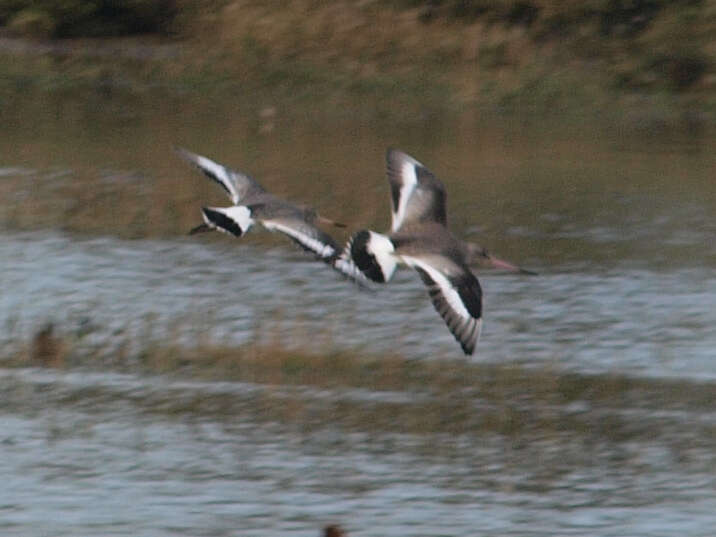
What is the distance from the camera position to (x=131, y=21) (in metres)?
23.1

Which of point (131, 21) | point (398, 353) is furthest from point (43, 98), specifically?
point (398, 353)

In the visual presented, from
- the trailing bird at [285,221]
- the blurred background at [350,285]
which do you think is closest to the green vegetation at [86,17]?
the blurred background at [350,285]

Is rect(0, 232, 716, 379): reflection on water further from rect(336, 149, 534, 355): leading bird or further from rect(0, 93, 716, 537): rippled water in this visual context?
rect(336, 149, 534, 355): leading bird

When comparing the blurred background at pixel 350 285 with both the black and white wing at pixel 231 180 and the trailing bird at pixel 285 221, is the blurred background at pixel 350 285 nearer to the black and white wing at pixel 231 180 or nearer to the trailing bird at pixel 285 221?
the trailing bird at pixel 285 221

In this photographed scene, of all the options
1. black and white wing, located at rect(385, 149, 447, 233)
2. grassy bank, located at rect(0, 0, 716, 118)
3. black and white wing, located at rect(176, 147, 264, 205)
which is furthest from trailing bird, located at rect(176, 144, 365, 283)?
grassy bank, located at rect(0, 0, 716, 118)

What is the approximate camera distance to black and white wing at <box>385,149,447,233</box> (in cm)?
877

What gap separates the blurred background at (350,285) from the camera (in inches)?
346

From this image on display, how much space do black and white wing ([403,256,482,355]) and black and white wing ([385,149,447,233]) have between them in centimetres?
36

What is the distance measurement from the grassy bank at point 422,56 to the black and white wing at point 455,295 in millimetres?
12097

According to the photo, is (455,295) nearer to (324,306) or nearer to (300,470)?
(300,470)

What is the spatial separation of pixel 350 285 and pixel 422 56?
29.2 feet

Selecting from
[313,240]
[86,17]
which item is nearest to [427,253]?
[313,240]

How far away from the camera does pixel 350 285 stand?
12625 mm

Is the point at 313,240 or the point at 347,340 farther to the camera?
the point at 347,340
